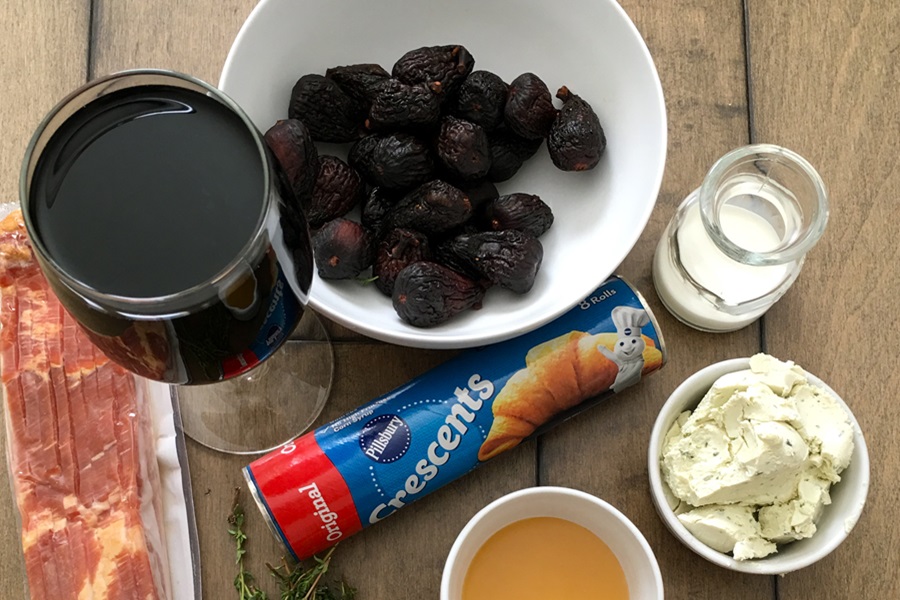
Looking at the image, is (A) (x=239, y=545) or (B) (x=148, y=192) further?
(A) (x=239, y=545)

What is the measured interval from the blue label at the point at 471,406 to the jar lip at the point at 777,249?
111mm

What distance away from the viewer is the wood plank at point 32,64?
103 centimetres

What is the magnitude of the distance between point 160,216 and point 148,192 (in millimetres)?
22

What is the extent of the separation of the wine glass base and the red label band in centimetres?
8

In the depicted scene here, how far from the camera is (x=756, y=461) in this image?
2.93 feet

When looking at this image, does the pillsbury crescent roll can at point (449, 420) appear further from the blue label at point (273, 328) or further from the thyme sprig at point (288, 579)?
the blue label at point (273, 328)

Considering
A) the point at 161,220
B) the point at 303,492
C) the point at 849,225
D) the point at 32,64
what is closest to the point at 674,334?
the point at 849,225

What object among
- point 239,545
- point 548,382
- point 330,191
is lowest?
point 239,545

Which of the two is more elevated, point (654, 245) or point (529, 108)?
point (529, 108)

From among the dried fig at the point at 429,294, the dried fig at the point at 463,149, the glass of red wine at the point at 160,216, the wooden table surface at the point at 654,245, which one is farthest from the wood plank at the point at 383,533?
the glass of red wine at the point at 160,216

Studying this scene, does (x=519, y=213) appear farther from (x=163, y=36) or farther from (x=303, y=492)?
(x=163, y=36)

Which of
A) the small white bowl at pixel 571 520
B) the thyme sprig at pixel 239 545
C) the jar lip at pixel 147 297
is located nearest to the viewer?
the jar lip at pixel 147 297

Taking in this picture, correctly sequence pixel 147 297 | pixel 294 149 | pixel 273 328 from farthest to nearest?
pixel 294 149
pixel 273 328
pixel 147 297

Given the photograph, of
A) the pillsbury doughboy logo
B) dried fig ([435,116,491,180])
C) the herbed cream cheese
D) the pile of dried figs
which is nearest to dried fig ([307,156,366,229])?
the pile of dried figs
